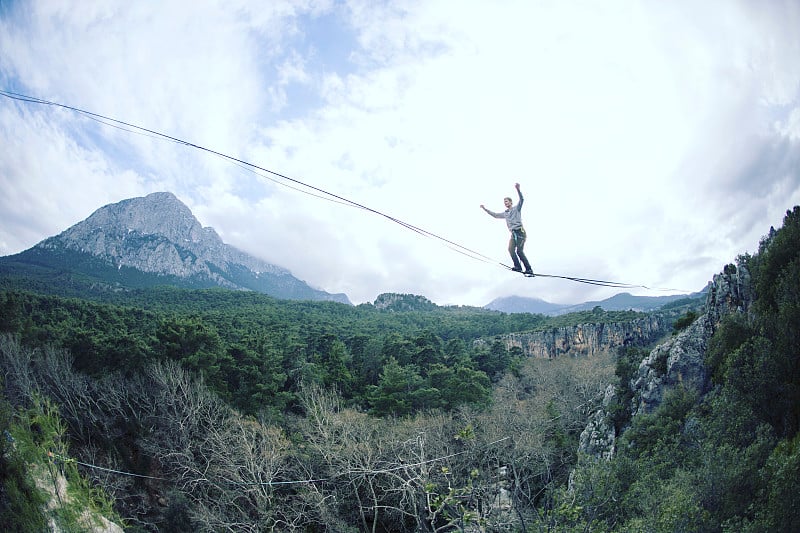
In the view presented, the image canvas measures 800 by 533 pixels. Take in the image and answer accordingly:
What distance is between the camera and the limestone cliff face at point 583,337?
6838 centimetres

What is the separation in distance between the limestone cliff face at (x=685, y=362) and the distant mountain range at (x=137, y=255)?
69947 millimetres

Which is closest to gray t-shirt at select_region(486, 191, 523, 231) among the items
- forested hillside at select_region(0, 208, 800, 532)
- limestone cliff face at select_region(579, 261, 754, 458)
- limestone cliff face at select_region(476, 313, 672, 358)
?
forested hillside at select_region(0, 208, 800, 532)

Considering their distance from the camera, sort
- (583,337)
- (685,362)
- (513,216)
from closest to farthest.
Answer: (513,216), (685,362), (583,337)

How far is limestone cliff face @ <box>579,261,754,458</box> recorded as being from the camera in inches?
815

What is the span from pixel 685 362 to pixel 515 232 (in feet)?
64.2

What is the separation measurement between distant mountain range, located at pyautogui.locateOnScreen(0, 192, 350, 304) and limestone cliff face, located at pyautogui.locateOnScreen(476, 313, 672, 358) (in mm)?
72823

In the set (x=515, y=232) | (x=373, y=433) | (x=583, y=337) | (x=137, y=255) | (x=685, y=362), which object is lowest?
(x=373, y=433)

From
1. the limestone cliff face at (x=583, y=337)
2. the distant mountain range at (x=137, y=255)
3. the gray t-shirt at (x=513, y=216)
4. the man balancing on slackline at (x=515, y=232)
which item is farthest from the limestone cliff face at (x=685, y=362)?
the distant mountain range at (x=137, y=255)

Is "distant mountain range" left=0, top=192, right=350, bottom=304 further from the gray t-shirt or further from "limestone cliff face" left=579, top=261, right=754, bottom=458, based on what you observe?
the gray t-shirt

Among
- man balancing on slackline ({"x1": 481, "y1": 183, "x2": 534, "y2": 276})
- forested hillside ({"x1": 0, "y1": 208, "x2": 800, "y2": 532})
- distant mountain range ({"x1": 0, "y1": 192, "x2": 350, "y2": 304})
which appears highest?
distant mountain range ({"x1": 0, "y1": 192, "x2": 350, "y2": 304})

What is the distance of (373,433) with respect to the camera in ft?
72.6

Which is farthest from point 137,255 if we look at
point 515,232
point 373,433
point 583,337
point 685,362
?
point 515,232

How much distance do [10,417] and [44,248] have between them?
125 m

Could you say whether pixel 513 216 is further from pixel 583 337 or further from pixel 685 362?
pixel 583 337
